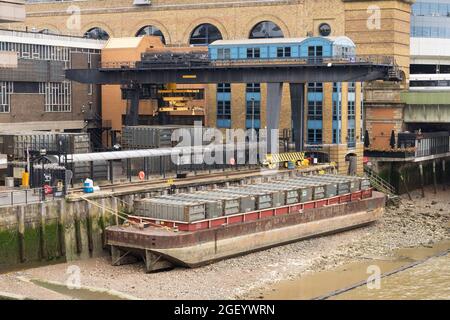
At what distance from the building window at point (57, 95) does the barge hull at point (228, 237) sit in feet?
104

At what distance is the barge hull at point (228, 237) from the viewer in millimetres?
54656

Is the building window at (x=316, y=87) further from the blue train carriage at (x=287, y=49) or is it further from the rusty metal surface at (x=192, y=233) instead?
the rusty metal surface at (x=192, y=233)

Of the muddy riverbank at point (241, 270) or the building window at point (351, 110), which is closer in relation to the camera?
the muddy riverbank at point (241, 270)

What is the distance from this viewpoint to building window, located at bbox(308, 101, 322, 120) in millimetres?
90188

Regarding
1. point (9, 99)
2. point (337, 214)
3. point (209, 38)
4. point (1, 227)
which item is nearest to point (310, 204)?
point (337, 214)

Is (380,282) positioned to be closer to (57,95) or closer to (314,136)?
(314,136)

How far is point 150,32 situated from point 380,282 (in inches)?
2320

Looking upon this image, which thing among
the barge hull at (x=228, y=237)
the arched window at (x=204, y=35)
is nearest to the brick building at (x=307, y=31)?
the arched window at (x=204, y=35)

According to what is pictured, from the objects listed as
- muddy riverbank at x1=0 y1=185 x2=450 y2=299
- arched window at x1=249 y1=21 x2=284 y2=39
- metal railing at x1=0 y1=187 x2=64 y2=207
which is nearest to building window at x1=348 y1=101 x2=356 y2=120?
arched window at x1=249 y1=21 x2=284 y2=39

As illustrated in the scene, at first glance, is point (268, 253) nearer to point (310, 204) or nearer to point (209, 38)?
point (310, 204)

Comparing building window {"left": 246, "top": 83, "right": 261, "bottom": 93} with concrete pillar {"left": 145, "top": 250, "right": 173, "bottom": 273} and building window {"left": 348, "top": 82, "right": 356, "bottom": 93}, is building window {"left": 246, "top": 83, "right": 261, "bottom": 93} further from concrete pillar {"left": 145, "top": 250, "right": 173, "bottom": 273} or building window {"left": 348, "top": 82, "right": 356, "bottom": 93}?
concrete pillar {"left": 145, "top": 250, "right": 173, "bottom": 273}

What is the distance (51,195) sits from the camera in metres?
58.3

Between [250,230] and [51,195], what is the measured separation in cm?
1303

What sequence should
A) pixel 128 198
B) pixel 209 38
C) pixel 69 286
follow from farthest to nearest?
pixel 209 38 < pixel 128 198 < pixel 69 286
